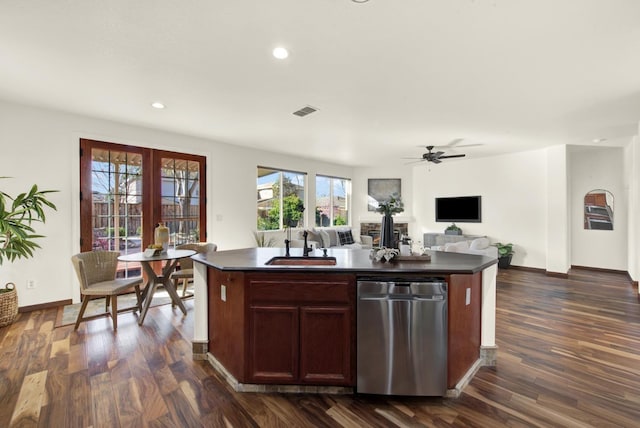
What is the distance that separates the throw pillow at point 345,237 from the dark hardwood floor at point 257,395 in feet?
14.1

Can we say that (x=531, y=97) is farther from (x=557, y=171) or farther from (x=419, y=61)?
(x=557, y=171)

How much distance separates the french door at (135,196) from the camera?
13.8ft

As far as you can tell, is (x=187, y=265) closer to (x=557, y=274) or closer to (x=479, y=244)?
(x=479, y=244)

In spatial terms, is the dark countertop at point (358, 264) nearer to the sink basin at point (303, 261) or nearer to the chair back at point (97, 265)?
the sink basin at point (303, 261)

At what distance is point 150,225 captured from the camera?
4.70 metres

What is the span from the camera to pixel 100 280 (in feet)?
11.8

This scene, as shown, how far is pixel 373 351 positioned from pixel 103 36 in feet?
10.0

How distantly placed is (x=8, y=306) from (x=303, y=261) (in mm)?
3525

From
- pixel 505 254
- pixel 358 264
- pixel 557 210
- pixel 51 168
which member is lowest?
pixel 505 254

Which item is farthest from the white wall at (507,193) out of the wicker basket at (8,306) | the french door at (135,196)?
the wicker basket at (8,306)

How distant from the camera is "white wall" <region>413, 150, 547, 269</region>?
245 inches

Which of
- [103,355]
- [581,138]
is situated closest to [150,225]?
[103,355]

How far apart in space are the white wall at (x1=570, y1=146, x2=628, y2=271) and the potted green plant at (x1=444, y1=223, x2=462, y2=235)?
2.31m

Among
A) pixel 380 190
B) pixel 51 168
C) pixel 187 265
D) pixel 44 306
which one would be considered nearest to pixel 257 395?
pixel 187 265
